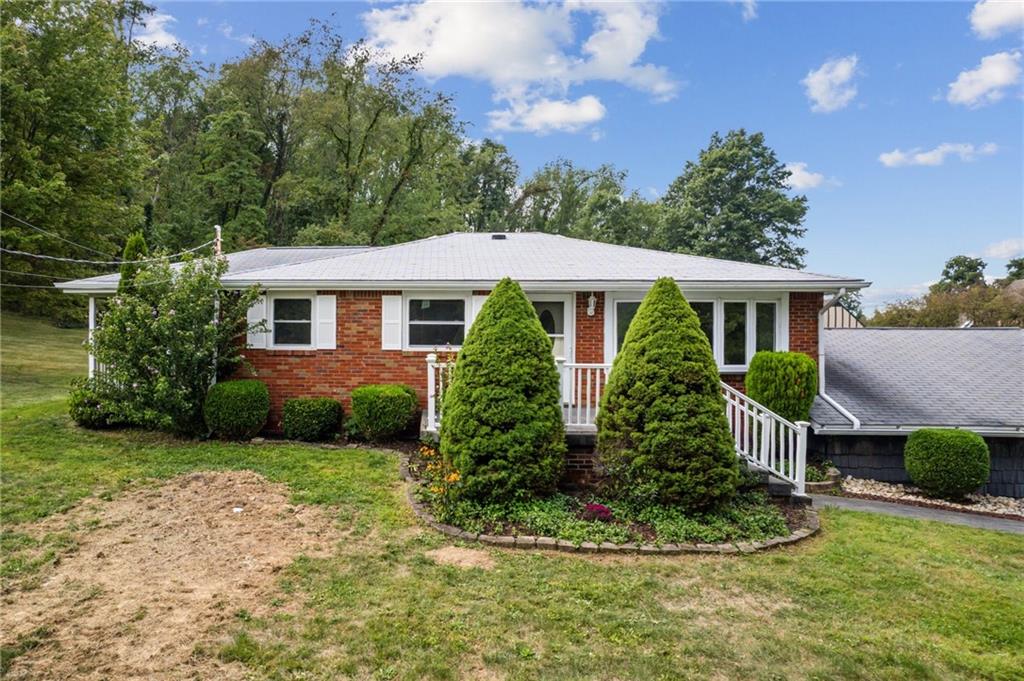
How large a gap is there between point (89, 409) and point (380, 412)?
5.27 m

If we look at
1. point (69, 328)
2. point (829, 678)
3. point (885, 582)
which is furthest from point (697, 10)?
point (69, 328)

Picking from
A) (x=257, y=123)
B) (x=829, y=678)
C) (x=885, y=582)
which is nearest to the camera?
(x=829, y=678)

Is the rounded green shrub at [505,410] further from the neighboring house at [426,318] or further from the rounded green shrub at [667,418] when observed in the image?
the neighboring house at [426,318]

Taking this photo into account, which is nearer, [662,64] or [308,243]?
[662,64]

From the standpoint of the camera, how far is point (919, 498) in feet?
26.5

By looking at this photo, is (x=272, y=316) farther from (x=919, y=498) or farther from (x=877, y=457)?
(x=919, y=498)

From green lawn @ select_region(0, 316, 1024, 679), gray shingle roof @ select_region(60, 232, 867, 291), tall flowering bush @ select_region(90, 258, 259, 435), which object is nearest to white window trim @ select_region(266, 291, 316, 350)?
gray shingle roof @ select_region(60, 232, 867, 291)

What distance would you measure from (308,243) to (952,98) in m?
22.9

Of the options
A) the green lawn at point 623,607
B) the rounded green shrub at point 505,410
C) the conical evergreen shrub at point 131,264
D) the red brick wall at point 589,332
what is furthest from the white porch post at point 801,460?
the conical evergreen shrub at point 131,264

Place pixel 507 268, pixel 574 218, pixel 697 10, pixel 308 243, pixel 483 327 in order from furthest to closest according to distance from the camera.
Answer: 1. pixel 574 218
2. pixel 308 243
3. pixel 697 10
4. pixel 507 268
5. pixel 483 327

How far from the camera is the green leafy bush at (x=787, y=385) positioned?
27.3 feet

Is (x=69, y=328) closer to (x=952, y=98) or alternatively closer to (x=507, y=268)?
(x=507, y=268)

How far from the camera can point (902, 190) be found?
1759 cm

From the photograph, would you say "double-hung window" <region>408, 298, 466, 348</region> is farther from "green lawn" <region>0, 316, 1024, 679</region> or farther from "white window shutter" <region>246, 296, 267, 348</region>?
"green lawn" <region>0, 316, 1024, 679</region>
